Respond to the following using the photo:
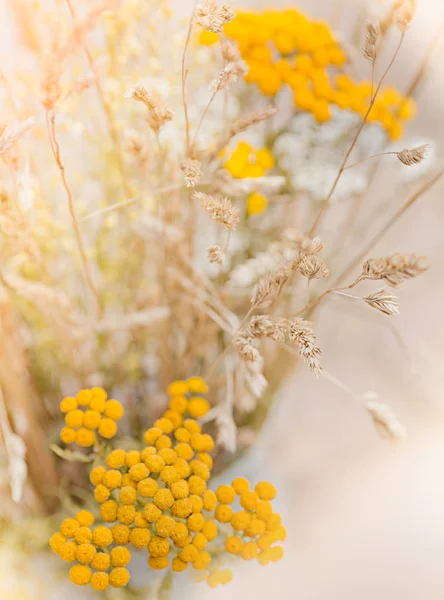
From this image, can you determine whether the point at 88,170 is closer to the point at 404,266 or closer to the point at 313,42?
the point at 313,42

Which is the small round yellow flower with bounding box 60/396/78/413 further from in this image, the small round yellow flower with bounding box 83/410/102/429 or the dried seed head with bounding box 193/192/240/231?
the dried seed head with bounding box 193/192/240/231

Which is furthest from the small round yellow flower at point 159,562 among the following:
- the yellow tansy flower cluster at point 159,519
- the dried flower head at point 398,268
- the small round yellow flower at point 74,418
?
the dried flower head at point 398,268

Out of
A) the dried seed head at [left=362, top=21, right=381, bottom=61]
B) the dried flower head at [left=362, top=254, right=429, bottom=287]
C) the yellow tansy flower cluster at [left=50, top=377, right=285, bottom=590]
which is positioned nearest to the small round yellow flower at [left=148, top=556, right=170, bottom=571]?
the yellow tansy flower cluster at [left=50, top=377, right=285, bottom=590]

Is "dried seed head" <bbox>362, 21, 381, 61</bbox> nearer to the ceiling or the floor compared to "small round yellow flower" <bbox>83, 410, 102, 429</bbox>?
nearer to the ceiling

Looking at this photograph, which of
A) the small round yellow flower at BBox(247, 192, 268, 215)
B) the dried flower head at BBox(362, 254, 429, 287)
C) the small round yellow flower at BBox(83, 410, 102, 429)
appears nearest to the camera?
the dried flower head at BBox(362, 254, 429, 287)

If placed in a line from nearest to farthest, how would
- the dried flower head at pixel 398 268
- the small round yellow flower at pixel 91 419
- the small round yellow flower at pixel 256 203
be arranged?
the dried flower head at pixel 398 268, the small round yellow flower at pixel 91 419, the small round yellow flower at pixel 256 203

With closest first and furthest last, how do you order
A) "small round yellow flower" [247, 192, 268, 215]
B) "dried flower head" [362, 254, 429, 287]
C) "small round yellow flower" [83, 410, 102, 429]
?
1. "dried flower head" [362, 254, 429, 287]
2. "small round yellow flower" [83, 410, 102, 429]
3. "small round yellow flower" [247, 192, 268, 215]

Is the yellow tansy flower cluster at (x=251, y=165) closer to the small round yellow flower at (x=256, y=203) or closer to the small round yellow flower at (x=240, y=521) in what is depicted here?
the small round yellow flower at (x=256, y=203)
